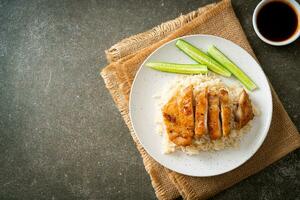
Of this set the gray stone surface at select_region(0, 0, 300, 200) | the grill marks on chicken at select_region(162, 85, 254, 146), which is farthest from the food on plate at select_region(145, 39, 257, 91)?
the gray stone surface at select_region(0, 0, 300, 200)

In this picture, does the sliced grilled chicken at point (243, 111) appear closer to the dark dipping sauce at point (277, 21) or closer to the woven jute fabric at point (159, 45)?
the woven jute fabric at point (159, 45)

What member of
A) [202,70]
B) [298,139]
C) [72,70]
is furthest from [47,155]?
[298,139]

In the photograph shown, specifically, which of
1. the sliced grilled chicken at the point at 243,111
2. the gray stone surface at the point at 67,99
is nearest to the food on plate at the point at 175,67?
the sliced grilled chicken at the point at 243,111

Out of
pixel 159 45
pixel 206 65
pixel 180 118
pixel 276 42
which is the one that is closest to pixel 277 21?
pixel 276 42

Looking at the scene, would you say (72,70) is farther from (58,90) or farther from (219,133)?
(219,133)

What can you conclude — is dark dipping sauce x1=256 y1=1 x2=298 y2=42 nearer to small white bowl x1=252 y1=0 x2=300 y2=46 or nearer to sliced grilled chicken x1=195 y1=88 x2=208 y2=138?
small white bowl x1=252 y1=0 x2=300 y2=46

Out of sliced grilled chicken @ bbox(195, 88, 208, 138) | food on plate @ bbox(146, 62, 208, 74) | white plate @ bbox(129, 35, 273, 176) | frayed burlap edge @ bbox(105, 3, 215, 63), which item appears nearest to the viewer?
sliced grilled chicken @ bbox(195, 88, 208, 138)
